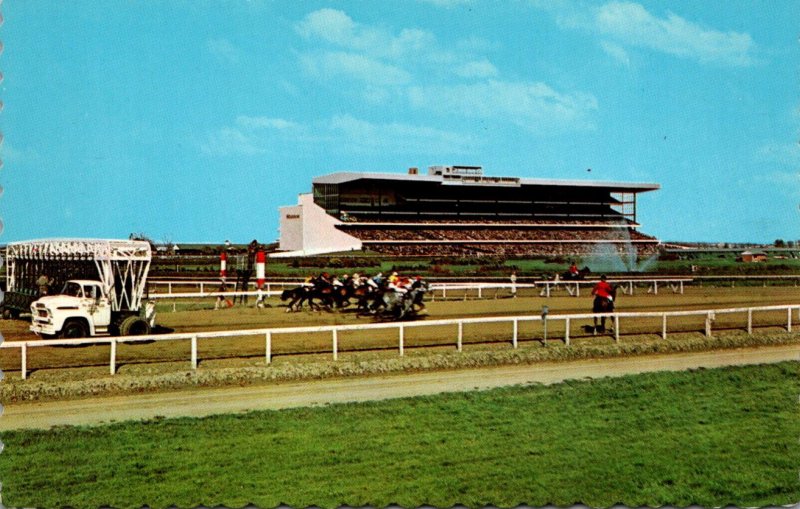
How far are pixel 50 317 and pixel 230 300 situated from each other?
33.2 feet

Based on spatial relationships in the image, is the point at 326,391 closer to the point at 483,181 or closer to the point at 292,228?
the point at 292,228

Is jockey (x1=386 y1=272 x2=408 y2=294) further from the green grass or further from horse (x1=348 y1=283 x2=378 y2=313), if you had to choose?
the green grass

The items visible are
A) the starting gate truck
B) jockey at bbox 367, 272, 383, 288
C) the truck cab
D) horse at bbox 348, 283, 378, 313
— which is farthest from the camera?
horse at bbox 348, 283, 378, 313

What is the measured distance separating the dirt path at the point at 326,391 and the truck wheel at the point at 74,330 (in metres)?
3.54

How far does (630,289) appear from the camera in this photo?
102 ft

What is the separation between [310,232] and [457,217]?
8.44 metres

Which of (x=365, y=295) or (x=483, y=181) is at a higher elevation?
(x=483, y=181)

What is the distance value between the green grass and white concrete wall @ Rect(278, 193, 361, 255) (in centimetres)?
2978

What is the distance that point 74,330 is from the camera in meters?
14.9

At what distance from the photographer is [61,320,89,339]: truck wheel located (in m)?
14.8

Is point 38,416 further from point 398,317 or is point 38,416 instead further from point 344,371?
point 398,317

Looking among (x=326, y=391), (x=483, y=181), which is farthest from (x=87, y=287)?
(x=483, y=181)

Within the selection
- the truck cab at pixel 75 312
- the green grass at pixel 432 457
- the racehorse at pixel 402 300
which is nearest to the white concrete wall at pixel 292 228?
the racehorse at pixel 402 300

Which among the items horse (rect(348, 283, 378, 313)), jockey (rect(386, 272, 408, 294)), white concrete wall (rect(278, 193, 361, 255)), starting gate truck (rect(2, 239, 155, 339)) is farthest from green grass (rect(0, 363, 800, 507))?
white concrete wall (rect(278, 193, 361, 255))
